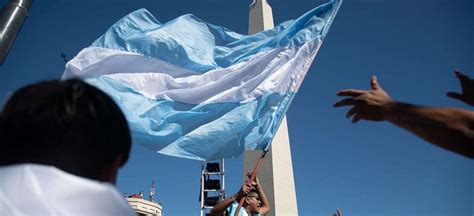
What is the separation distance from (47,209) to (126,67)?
4816 mm

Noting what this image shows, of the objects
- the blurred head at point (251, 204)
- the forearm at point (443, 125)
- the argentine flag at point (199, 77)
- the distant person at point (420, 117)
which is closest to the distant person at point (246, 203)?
the blurred head at point (251, 204)

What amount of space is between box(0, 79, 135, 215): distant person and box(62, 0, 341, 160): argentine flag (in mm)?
3918

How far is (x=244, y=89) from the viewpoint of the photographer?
18.0 ft

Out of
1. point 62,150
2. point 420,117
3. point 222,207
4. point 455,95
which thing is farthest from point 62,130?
point 222,207

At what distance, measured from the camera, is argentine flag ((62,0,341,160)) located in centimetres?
505

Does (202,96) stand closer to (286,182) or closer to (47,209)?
(47,209)

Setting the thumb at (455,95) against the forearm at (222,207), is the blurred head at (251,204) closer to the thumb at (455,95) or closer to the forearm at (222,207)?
the forearm at (222,207)

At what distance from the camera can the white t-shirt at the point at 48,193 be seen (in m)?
0.94

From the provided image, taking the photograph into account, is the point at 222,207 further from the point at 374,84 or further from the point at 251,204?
the point at 374,84

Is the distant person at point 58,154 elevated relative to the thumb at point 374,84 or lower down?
lower down

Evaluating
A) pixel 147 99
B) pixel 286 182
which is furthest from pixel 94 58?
pixel 286 182

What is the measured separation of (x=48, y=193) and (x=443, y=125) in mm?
1228

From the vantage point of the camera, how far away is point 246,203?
4910 mm

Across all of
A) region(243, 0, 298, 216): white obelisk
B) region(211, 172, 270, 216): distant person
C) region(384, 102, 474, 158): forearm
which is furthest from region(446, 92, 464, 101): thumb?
region(243, 0, 298, 216): white obelisk
